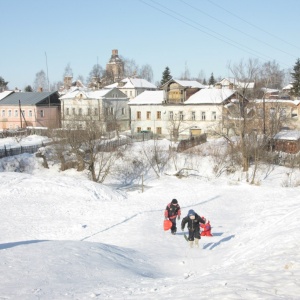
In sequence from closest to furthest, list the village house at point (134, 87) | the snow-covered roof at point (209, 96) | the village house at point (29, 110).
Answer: the snow-covered roof at point (209, 96) < the village house at point (29, 110) < the village house at point (134, 87)

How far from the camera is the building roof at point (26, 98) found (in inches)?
2356

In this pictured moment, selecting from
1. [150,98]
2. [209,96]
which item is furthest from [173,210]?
[150,98]

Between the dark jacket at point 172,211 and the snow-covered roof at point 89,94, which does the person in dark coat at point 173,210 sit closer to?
the dark jacket at point 172,211

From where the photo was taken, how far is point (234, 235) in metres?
15.3

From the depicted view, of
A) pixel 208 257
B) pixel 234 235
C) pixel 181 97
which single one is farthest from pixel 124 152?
pixel 208 257

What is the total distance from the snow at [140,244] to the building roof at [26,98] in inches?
1438

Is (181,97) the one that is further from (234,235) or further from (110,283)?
(110,283)

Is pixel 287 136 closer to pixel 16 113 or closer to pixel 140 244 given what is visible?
pixel 140 244

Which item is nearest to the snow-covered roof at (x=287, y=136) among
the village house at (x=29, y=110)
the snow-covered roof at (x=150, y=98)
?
the snow-covered roof at (x=150, y=98)

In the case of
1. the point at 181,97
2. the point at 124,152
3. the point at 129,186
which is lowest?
the point at 129,186

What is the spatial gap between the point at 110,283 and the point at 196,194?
15.8m

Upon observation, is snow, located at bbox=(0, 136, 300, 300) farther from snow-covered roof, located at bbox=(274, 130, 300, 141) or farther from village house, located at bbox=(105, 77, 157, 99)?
village house, located at bbox=(105, 77, 157, 99)

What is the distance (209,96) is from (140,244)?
3728 cm

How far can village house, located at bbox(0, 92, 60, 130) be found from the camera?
2349 inches
